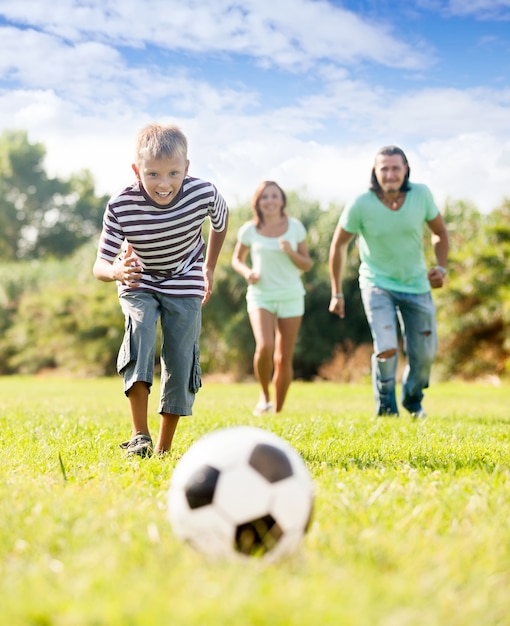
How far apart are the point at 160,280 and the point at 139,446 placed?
107cm

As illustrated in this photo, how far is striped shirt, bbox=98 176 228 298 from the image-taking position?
4.71 m

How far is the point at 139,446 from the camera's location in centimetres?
464

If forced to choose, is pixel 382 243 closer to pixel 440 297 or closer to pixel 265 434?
pixel 265 434

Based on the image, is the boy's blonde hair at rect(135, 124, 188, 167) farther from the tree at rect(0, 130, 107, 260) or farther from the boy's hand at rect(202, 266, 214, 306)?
the tree at rect(0, 130, 107, 260)

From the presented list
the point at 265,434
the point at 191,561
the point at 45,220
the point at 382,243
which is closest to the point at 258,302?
the point at 382,243

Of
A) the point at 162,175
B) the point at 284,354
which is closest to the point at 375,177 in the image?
the point at 284,354

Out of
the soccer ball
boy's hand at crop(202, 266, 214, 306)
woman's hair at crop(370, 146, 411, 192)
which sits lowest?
the soccer ball

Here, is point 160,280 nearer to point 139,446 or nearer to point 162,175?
point 162,175

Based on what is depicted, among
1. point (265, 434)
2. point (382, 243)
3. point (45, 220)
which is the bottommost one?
point (265, 434)

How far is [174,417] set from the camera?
4742 mm

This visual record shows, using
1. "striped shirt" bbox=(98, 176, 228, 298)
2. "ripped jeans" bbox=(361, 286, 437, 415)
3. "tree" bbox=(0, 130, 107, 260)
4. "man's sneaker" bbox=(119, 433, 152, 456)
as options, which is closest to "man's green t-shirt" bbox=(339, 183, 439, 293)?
"ripped jeans" bbox=(361, 286, 437, 415)

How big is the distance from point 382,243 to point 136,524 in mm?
4906

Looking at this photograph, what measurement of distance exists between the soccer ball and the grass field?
0.25ft

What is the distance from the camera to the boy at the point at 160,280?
15.3 feet
